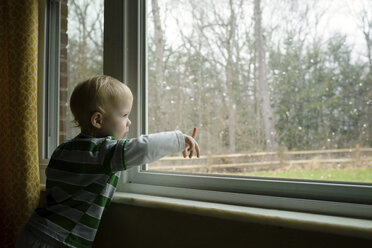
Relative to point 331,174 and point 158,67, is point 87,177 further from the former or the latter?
point 331,174

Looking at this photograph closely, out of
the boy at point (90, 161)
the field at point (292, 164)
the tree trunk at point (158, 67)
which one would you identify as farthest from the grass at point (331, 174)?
the tree trunk at point (158, 67)

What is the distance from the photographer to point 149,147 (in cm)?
102

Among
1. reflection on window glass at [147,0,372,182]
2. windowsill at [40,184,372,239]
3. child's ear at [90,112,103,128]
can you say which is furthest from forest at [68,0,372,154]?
child's ear at [90,112,103,128]

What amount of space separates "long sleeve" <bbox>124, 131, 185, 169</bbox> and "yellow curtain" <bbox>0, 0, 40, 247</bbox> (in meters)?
0.72

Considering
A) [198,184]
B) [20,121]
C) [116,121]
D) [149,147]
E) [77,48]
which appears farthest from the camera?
[77,48]

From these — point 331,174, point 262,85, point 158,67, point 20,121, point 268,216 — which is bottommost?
point 268,216

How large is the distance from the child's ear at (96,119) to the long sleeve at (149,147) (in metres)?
0.16

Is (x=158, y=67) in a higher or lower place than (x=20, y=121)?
higher

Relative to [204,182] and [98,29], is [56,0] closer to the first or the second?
[98,29]

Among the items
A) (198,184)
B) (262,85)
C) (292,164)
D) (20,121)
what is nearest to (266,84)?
(262,85)

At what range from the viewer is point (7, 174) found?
1557 millimetres

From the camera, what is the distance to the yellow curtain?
145cm

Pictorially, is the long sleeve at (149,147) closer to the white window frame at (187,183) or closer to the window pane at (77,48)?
the white window frame at (187,183)

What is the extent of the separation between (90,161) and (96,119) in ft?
0.49
